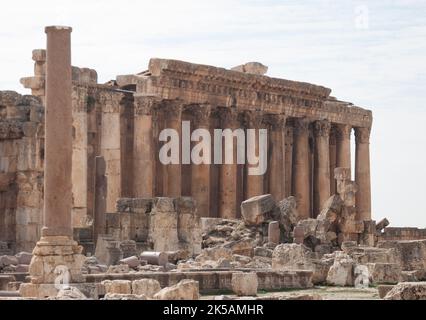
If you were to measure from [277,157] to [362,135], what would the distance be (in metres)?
6.80

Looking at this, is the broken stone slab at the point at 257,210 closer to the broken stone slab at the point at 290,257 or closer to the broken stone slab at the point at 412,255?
the broken stone slab at the point at 412,255

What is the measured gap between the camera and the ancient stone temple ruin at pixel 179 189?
2056 cm

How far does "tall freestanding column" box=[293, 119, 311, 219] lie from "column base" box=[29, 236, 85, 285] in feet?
107

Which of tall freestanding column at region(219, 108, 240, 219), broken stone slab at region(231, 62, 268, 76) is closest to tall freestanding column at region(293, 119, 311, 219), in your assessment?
broken stone slab at region(231, 62, 268, 76)

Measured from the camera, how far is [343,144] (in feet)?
182

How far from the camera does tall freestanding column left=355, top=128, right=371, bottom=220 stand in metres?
55.0

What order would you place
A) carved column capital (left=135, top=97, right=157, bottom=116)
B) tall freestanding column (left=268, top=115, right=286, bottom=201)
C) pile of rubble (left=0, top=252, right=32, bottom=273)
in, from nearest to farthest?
pile of rubble (left=0, top=252, right=32, bottom=273) → carved column capital (left=135, top=97, right=157, bottom=116) → tall freestanding column (left=268, top=115, right=286, bottom=201)

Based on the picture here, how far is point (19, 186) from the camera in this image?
1185 inches

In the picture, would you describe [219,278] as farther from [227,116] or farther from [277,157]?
[277,157]

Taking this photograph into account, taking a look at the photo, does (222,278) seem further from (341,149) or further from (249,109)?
(341,149)

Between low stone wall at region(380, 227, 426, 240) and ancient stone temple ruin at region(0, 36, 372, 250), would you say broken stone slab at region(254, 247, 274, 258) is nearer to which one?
ancient stone temple ruin at region(0, 36, 372, 250)

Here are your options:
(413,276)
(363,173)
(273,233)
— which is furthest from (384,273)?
(363,173)
